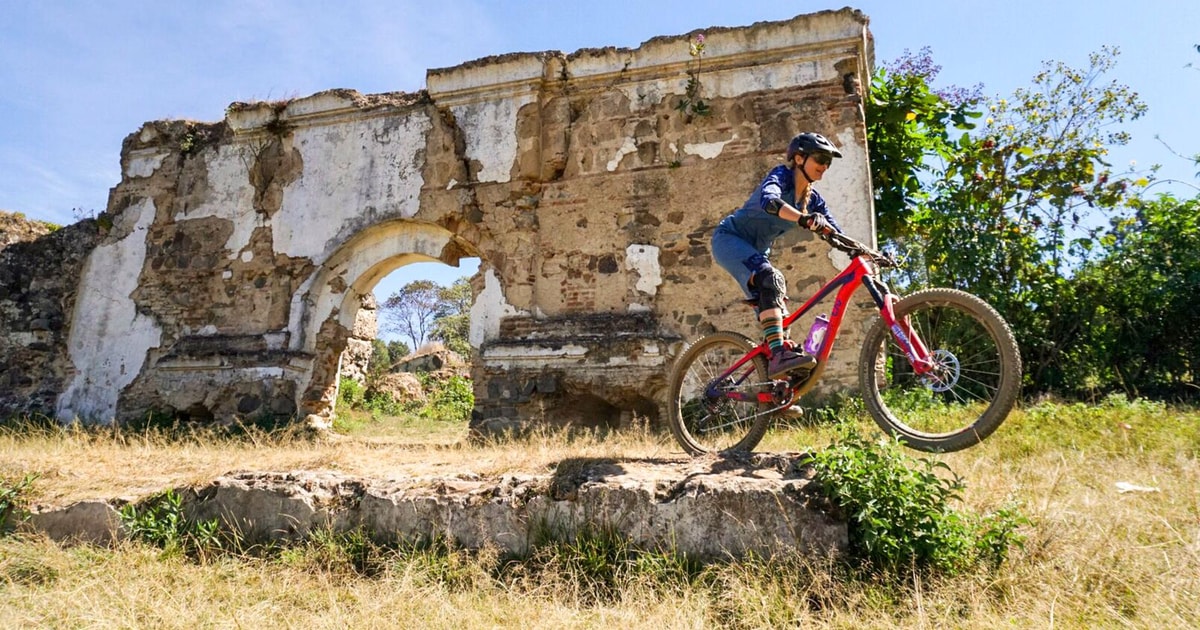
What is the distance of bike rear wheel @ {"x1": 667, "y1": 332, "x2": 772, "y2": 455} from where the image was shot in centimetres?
401

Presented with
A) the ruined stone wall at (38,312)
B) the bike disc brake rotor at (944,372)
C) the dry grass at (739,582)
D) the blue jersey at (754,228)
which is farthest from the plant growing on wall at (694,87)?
the ruined stone wall at (38,312)

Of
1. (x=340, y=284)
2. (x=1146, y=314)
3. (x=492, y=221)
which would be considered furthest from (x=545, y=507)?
(x=1146, y=314)

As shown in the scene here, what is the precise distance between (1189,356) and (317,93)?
31.3 ft

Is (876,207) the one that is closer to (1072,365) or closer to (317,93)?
(1072,365)

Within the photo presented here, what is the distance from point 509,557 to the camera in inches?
133

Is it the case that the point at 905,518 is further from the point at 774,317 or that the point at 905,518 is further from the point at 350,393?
the point at 350,393

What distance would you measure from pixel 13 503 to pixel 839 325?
459 cm

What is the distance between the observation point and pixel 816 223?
3.60 m

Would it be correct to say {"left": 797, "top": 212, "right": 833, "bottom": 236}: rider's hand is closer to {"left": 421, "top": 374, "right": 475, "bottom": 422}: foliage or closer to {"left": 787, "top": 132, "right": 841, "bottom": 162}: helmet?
{"left": 787, "top": 132, "right": 841, "bottom": 162}: helmet

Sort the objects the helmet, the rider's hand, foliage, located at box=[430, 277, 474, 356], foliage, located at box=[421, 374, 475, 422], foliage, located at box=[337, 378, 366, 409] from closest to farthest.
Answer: the rider's hand → the helmet → foliage, located at box=[337, 378, 366, 409] → foliage, located at box=[421, 374, 475, 422] → foliage, located at box=[430, 277, 474, 356]

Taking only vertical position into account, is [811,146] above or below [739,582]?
above

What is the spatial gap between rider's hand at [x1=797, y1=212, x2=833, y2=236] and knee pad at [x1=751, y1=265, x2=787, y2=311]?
0.91ft

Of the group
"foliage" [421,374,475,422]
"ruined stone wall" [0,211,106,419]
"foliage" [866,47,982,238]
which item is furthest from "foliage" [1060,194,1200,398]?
"ruined stone wall" [0,211,106,419]

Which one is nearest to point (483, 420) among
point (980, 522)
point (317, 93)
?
point (317, 93)
